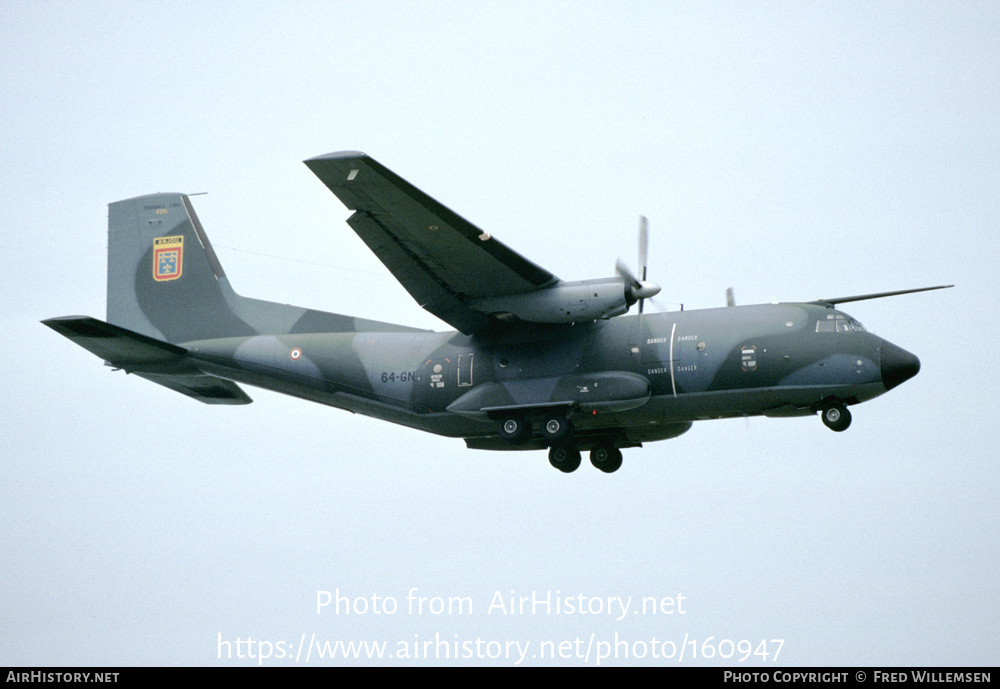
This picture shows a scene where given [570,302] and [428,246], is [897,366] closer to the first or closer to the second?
[570,302]

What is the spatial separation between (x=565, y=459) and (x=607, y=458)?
3.70ft

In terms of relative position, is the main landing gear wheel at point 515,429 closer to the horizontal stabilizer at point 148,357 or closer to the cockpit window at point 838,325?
the cockpit window at point 838,325

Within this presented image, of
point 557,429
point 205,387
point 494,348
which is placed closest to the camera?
point 557,429

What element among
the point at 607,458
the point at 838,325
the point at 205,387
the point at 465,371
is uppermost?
the point at 838,325

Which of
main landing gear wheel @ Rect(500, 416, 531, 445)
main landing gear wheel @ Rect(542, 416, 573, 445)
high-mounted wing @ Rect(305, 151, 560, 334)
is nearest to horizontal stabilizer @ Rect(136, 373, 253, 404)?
high-mounted wing @ Rect(305, 151, 560, 334)

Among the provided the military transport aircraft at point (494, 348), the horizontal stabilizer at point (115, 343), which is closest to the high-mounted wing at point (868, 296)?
the military transport aircraft at point (494, 348)

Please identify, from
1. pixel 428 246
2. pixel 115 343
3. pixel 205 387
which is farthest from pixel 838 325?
pixel 115 343

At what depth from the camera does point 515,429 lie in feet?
78.0

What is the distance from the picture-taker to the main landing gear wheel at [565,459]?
2495cm

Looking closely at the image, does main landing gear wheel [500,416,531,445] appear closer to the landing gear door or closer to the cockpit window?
the landing gear door

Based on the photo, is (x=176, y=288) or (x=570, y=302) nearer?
(x=570, y=302)

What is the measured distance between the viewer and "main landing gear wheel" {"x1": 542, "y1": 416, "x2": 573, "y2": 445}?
23.6m

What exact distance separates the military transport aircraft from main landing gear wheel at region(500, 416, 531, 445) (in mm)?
25

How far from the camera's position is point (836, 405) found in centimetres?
2248
